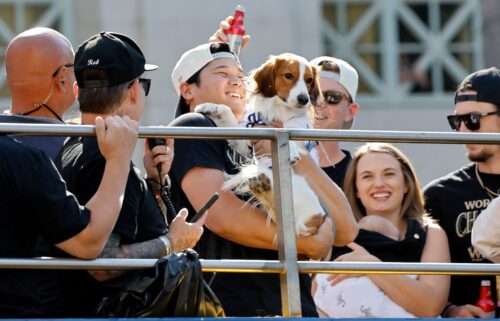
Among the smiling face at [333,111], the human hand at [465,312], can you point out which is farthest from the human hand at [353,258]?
the smiling face at [333,111]

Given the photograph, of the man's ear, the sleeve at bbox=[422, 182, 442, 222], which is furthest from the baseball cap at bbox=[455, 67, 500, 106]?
the man's ear

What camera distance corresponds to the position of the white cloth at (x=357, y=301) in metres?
6.68

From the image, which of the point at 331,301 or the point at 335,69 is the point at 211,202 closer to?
the point at 331,301

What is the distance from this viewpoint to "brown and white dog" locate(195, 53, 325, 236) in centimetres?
596

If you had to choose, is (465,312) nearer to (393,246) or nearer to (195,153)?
(393,246)

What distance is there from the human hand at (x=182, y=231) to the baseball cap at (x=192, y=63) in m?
1.25

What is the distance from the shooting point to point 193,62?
678 centimetres

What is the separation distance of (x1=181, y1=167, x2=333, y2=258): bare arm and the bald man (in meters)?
0.66

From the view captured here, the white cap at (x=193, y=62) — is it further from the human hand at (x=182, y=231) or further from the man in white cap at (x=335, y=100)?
the human hand at (x=182, y=231)

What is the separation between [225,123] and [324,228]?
741 millimetres

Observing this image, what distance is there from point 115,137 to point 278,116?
1.34m

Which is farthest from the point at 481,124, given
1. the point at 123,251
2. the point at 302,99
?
the point at 123,251

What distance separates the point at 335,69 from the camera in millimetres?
7582

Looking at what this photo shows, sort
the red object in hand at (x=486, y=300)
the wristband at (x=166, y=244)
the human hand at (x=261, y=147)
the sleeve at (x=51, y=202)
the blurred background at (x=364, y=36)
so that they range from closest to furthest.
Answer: the sleeve at (x=51, y=202), the wristband at (x=166, y=244), the human hand at (x=261, y=147), the red object in hand at (x=486, y=300), the blurred background at (x=364, y=36)
